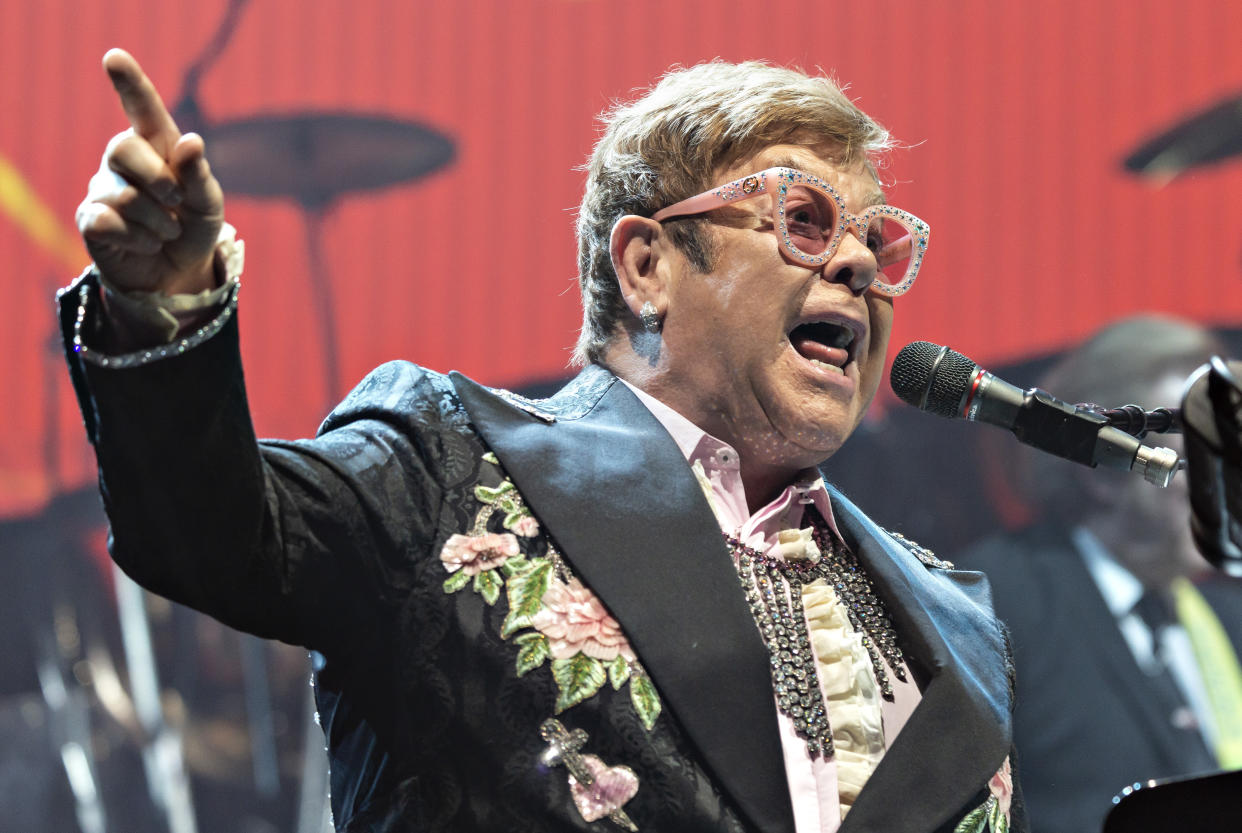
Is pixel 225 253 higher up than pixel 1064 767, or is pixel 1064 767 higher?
pixel 225 253

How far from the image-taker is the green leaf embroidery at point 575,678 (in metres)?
1.38

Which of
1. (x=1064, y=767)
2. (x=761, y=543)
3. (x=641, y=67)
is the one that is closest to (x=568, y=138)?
(x=641, y=67)

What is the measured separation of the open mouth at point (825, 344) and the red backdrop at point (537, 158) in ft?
3.94

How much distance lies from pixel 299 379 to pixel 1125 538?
6.96ft

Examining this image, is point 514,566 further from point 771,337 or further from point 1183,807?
point 1183,807

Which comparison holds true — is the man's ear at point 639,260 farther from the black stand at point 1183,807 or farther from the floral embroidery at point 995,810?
the black stand at point 1183,807

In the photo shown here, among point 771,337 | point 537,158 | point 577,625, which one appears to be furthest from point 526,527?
point 537,158

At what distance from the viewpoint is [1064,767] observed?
3.05 meters

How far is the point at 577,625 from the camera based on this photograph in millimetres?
1422

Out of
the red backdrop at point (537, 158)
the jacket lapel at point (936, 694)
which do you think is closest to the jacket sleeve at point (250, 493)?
the jacket lapel at point (936, 694)

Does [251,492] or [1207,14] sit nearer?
[251,492]

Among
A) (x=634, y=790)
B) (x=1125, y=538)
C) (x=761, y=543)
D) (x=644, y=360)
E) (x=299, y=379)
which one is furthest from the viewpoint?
(x=1125, y=538)

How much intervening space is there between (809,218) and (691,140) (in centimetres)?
22

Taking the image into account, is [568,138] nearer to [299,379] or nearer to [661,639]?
[299,379]
